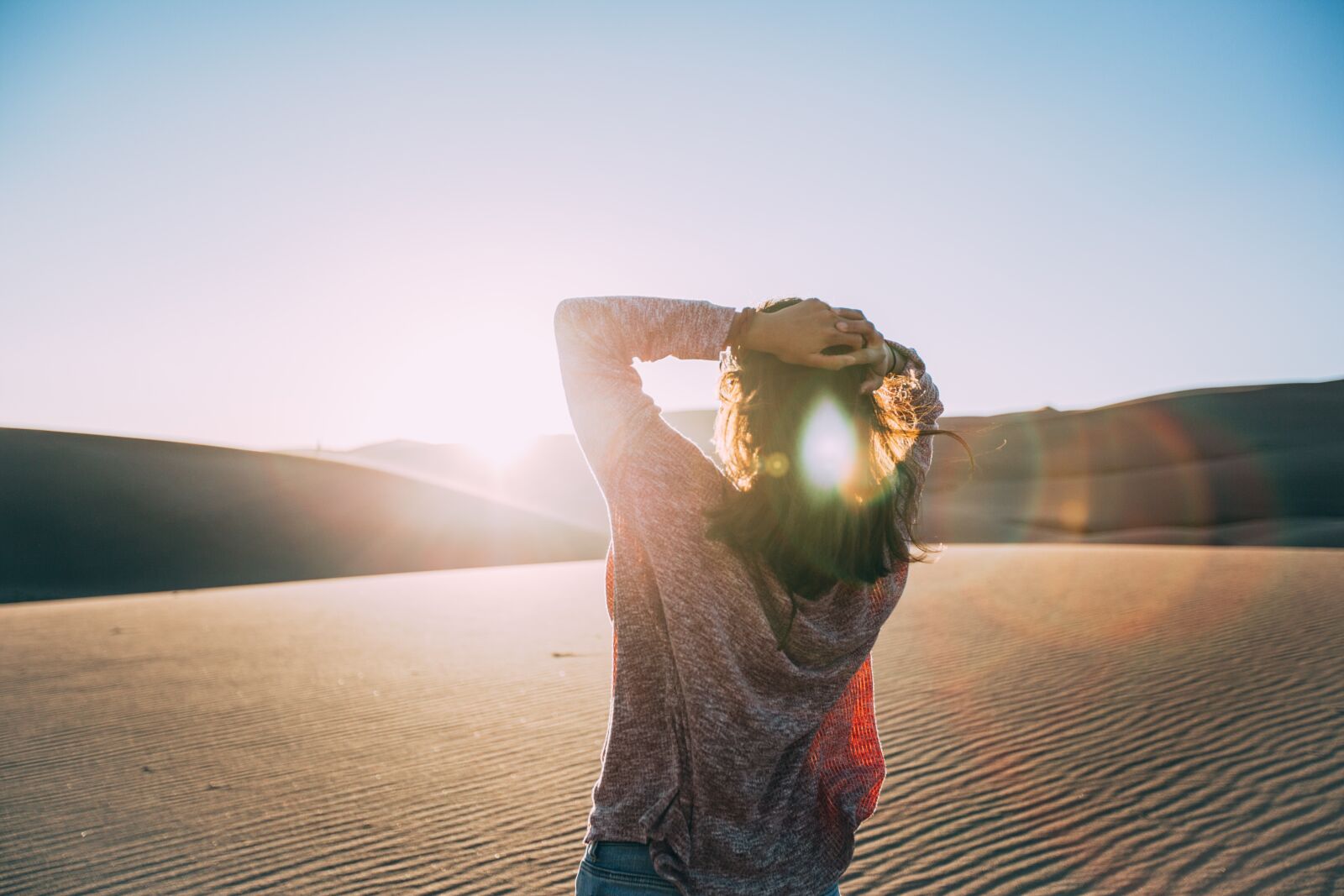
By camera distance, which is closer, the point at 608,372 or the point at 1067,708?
the point at 608,372

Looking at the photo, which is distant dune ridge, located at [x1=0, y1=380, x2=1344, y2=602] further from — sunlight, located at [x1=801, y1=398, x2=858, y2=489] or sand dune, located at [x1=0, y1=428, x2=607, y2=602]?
sunlight, located at [x1=801, y1=398, x2=858, y2=489]

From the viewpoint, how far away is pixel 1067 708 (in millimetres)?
6871

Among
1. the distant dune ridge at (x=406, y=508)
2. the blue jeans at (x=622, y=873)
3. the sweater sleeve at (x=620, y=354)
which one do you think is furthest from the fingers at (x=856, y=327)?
the distant dune ridge at (x=406, y=508)

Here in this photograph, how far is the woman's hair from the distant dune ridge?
17.1 m

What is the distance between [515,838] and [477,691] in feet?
12.1

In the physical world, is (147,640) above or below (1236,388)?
below

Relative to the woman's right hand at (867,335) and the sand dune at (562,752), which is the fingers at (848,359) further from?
the sand dune at (562,752)

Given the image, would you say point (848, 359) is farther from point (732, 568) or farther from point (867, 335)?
point (732, 568)

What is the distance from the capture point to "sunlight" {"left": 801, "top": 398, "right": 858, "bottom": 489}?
112 centimetres

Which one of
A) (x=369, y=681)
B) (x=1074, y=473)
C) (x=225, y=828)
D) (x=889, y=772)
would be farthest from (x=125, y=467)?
(x=1074, y=473)

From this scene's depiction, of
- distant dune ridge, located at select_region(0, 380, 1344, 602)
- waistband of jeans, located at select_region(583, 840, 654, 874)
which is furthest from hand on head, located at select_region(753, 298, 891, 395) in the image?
distant dune ridge, located at select_region(0, 380, 1344, 602)

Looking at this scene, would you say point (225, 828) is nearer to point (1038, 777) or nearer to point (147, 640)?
point (1038, 777)

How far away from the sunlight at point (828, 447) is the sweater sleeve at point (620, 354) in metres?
0.17

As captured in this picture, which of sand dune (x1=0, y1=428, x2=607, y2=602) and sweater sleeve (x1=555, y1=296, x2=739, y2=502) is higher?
sweater sleeve (x1=555, y1=296, x2=739, y2=502)
